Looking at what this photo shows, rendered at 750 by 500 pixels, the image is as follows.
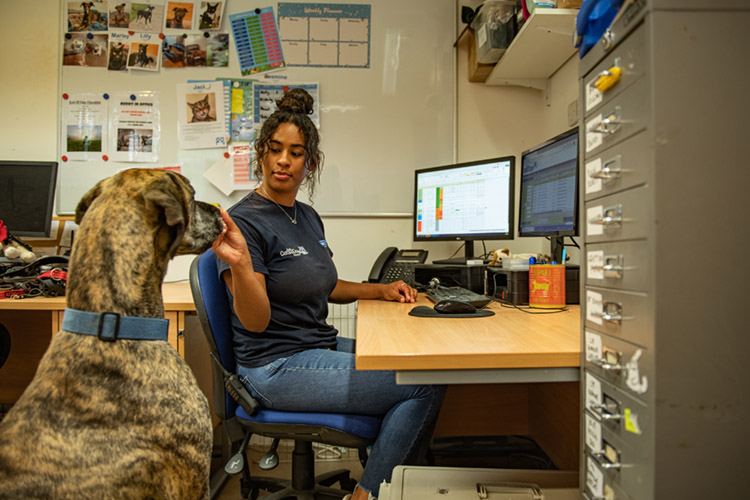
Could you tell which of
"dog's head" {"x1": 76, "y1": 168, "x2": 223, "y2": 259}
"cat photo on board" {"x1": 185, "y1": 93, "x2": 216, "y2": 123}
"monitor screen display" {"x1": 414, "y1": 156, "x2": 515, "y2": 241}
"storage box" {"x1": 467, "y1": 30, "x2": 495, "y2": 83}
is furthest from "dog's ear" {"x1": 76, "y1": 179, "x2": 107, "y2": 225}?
"storage box" {"x1": 467, "y1": 30, "x2": 495, "y2": 83}

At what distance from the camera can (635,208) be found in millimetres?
588

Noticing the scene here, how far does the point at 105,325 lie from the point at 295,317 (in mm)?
552

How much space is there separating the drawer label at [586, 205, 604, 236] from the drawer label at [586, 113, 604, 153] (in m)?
0.09

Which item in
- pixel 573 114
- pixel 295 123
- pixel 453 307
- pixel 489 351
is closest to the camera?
pixel 489 351

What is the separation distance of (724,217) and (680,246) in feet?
0.19

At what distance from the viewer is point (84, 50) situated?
231 cm

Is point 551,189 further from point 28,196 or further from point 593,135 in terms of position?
point 28,196

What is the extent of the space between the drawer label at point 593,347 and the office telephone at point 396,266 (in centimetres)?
115

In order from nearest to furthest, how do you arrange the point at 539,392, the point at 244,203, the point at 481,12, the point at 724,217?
the point at 724,217 < the point at 244,203 < the point at 539,392 < the point at 481,12

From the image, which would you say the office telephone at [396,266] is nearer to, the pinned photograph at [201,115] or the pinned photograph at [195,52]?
the pinned photograph at [201,115]

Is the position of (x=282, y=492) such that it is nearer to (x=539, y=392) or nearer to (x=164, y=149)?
(x=539, y=392)

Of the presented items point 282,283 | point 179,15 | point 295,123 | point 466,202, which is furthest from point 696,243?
point 179,15

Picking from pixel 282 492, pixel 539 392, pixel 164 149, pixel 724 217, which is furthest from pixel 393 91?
pixel 724 217

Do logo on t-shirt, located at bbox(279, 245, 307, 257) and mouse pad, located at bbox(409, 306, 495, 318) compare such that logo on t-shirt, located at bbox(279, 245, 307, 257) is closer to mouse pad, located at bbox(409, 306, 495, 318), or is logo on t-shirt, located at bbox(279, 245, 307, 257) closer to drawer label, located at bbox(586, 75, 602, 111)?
mouse pad, located at bbox(409, 306, 495, 318)
